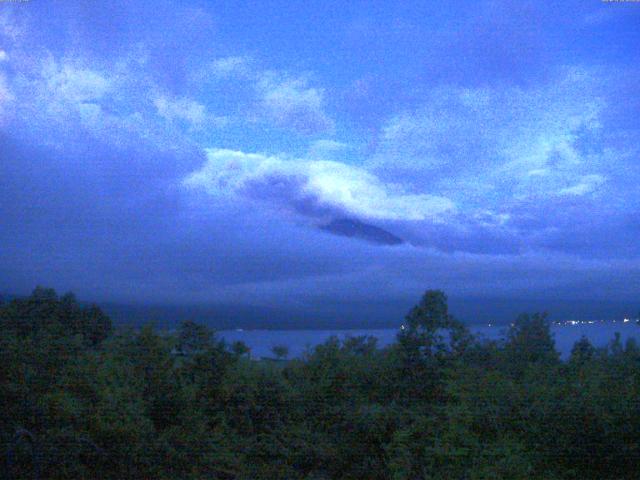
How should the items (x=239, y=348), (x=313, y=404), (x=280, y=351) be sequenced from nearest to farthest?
1. (x=313, y=404)
2. (x=239, y=348)
3. (x=280, y=351)

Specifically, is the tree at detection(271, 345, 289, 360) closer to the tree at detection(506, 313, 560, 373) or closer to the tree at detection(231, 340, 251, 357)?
the tree at detection(231, 340, 251, 357)

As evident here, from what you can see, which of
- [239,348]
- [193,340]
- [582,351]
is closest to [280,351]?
[239,348]

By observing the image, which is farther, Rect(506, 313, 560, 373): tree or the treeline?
Rect(506, 313, 560, 373): tree

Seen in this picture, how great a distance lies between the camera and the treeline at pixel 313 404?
23.6 feet

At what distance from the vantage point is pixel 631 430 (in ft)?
22.8

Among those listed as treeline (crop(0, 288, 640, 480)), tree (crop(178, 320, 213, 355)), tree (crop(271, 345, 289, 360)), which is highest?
tree (crop(178, 320, 213, 355))

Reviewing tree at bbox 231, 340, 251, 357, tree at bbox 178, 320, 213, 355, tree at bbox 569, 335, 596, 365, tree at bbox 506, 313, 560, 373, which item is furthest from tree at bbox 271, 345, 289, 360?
tree at bbox 569, 335, 596, 365

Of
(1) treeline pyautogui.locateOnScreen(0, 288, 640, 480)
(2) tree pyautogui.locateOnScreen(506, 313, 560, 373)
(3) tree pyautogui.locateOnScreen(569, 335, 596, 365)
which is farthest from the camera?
(2) tree pyautogui.locateOnScreen(506, 313, 560, 373)

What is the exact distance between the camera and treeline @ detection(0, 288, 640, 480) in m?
7.18

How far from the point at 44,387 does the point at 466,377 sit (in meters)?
5.40

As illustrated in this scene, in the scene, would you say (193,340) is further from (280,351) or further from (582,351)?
(582,351)

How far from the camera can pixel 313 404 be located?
9.78 meters

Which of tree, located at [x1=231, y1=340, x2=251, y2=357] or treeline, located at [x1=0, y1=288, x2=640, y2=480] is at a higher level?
tree, located at [x1=231, y1=340, x2=251, y2=357]

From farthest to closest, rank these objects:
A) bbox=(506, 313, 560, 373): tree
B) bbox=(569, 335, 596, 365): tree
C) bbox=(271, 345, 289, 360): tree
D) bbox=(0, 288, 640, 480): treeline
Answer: bbox=(271, 345, 289, 360): tree → bbox=(506, 313, 560, 373): tree → bbox=(569, 335, 596, 365): tree → bbox=(0, 288, 640, 480): treeline
